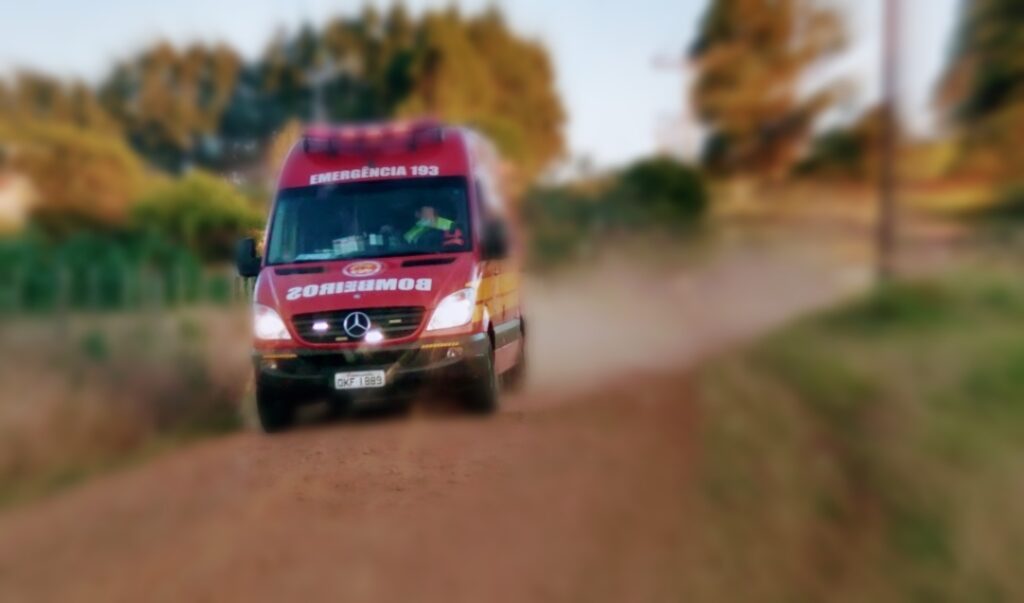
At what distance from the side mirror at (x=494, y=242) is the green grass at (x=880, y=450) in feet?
95.6

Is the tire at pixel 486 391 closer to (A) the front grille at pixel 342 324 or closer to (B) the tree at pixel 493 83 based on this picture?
(A) the front grille at pixel 342 324

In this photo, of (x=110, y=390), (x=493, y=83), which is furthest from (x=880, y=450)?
(x=493, y=83)

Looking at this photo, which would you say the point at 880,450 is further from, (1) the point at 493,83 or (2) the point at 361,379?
(2) the point at 361,379

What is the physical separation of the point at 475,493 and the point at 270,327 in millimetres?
1915

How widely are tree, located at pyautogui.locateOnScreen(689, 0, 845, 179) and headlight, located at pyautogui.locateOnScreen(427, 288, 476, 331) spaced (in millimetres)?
5935

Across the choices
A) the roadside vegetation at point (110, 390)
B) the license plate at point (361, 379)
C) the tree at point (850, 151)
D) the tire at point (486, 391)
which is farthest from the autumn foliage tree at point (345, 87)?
the tree at point (850, 151)

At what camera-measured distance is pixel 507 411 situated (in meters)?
4.56

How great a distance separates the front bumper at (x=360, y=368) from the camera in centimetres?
357

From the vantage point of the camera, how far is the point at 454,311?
155 inches

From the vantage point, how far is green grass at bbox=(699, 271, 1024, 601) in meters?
39.3

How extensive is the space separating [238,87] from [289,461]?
195cm

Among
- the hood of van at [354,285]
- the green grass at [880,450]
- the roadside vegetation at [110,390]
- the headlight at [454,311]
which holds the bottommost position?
the green grass at [880,450]

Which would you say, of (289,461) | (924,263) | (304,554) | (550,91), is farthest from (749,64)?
(304,554)

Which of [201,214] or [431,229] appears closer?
[201,214]
